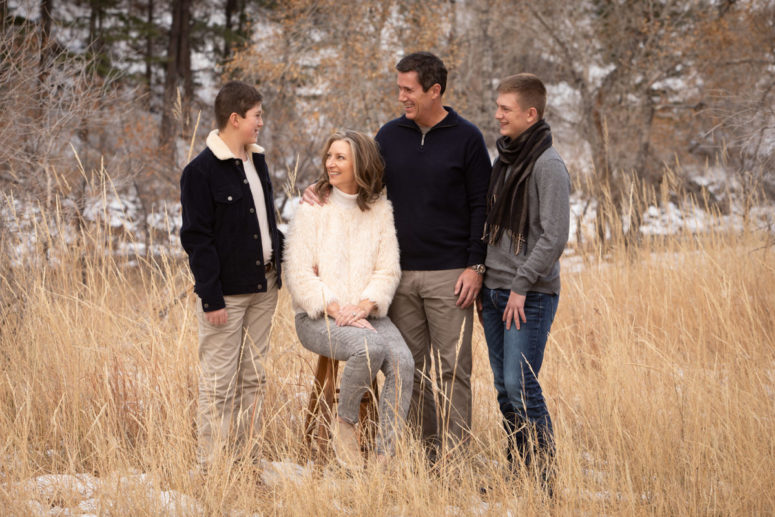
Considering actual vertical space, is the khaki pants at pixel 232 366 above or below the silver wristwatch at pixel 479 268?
below

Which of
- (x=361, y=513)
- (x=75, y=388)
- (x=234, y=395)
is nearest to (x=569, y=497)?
(x=361, y=513)

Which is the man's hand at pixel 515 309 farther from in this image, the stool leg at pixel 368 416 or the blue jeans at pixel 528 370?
the stool leg at pixel 368 416

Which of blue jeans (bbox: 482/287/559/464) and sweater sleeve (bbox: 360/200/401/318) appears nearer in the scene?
blue jeans (bbox: 482/287/559/464)

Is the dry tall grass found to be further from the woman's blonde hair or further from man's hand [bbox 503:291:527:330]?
the woman's blonde hair

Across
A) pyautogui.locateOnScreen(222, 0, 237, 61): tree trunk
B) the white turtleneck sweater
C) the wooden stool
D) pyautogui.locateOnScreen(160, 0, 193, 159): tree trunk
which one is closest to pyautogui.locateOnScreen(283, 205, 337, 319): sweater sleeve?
the white turtleneck sweater

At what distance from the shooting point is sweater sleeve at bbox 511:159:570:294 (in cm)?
276

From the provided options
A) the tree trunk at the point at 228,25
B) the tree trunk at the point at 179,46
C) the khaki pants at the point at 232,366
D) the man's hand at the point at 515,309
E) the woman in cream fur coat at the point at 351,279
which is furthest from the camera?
the tree trunk at the point at 228,25

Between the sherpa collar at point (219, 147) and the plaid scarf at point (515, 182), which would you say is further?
the sherpa collar at point (219, 147)

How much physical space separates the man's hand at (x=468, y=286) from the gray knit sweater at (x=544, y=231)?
189 mm

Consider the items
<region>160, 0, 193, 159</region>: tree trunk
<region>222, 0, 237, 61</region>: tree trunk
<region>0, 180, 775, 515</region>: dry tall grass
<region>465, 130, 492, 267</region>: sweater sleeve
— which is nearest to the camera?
<region>0, 180, 775, 515</region>: dry tall grass

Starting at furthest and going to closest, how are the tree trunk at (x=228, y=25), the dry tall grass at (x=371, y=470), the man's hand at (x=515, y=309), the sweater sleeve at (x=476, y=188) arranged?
the tree trunk at (x=228, y=25) → the sweater sleeve at (x=476, y=188) → the man's hand at (x=515, y=309) → the dry tall grass at (x=371, y=470)

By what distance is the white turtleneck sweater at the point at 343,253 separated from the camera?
3.08 meters

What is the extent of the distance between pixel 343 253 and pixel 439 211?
1.60 feet

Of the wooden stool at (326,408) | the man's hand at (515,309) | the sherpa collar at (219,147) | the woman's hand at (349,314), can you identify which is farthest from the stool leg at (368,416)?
the sherpa collar at (219,147)
